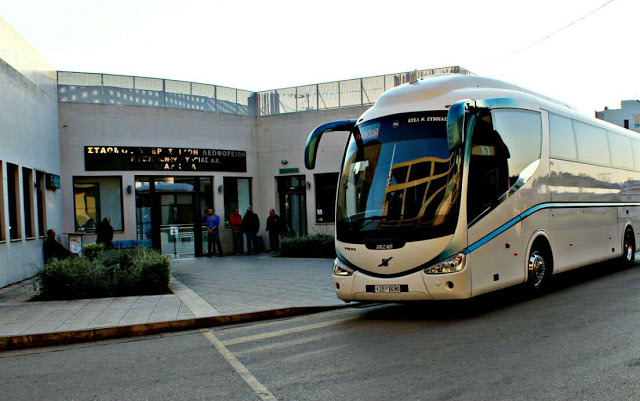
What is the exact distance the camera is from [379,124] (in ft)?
31.2

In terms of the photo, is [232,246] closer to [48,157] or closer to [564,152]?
[48,157]

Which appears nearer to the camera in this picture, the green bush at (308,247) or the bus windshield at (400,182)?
the bus windshield at (400,182)

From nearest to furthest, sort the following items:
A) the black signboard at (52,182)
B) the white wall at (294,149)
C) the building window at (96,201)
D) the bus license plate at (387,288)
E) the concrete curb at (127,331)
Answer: the concrete curb at (127,331)
the bus license plate at (387,288)
the black signboard at (52,182)
the building window at (96,201)
the white wall at (294,149)

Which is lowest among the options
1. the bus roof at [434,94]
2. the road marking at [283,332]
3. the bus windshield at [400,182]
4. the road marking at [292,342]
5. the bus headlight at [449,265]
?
the road marking at [283,332]

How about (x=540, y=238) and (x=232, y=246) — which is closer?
(x=540, y=238)

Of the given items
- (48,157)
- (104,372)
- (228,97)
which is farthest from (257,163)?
(104,372)

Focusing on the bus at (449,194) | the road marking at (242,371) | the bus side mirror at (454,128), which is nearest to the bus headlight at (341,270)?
the bus at (449,194)

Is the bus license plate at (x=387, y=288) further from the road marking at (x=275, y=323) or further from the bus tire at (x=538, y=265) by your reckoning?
the bus tire at (x=538, y=265)

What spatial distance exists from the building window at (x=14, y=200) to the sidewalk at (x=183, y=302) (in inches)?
54.6

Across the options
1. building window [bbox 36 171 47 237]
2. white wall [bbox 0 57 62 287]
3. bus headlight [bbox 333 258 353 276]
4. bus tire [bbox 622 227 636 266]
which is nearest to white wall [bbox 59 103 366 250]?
white wall [bbox 0 57 62 287]

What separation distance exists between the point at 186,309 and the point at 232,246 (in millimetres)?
14242

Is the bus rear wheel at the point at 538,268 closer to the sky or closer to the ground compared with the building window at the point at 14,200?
closer to the ground

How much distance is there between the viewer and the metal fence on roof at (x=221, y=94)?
22.3 metres

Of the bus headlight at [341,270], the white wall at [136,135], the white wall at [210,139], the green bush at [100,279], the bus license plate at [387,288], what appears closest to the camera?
the bus license plate at [387,288]
